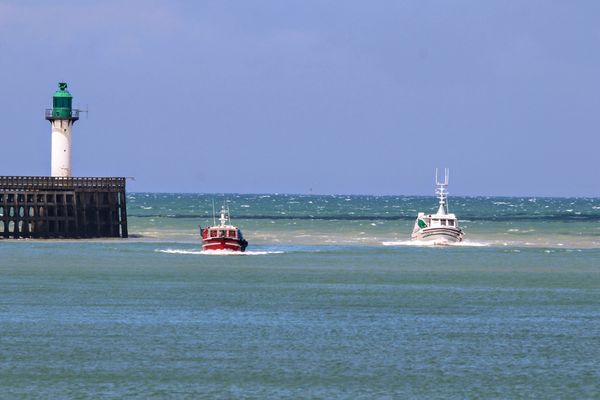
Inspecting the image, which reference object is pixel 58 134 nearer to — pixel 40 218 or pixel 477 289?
pixel 40 218

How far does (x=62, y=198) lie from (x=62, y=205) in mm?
479

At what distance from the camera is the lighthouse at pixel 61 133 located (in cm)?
9181

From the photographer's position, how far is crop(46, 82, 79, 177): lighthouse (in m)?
91.8

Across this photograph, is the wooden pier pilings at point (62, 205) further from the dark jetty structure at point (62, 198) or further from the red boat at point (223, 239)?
the red boat at point (223, 239)

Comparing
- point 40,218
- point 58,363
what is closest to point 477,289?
point 58,363

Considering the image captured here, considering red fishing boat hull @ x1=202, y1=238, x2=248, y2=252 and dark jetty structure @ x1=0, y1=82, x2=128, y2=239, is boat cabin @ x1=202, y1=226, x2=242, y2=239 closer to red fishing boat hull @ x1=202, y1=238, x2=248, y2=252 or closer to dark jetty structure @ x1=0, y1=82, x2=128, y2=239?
red fishing boat hull @ x1=202, y1=238, x2=248, y2=252

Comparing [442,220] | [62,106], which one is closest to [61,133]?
[62,106]

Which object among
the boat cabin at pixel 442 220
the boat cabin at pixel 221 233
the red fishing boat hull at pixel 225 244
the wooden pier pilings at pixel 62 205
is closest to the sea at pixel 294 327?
the red fishing boat hull at pixel 225 244

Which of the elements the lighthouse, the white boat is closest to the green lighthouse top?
the lighthouse

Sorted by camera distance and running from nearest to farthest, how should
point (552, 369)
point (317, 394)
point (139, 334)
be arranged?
point (317, 394)
point (552, 369)
point (139, 334)

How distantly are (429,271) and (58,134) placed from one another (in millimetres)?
32153

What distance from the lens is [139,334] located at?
135ft

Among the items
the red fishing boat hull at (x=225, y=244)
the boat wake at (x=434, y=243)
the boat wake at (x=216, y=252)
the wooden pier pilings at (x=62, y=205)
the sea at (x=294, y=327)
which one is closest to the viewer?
the sea at (x=294, y=327)

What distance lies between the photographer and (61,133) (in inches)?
3615
